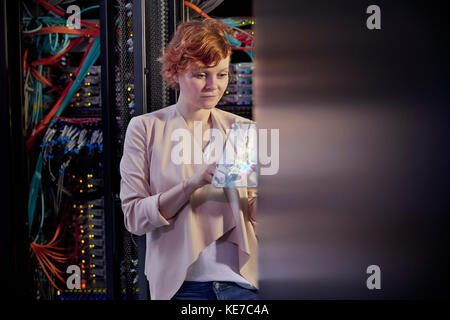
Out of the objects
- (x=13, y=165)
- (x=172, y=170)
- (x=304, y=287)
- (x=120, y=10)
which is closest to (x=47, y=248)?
(x=13, y=165)

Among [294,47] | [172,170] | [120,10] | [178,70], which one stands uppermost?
[120,10]

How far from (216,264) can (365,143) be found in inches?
28.9

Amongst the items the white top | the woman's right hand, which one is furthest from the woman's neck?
the white top

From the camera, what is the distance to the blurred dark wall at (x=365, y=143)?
6.3 inches

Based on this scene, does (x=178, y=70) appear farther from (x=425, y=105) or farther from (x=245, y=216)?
(x=425, y=105)

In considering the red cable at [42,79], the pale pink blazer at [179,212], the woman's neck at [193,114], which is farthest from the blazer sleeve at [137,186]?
the red cable at [42,79]

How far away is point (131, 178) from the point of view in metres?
0.89

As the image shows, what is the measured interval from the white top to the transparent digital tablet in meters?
0.14

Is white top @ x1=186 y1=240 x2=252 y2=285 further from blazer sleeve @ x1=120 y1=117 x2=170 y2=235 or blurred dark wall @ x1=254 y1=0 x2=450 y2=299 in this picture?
blurred dark wall @ x1=254 y1=0 x2=450 y2=299

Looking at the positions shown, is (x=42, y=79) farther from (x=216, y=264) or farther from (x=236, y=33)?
(x=216, y=264)

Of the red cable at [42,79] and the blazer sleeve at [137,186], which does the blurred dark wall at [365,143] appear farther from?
the red cable at [42,79]

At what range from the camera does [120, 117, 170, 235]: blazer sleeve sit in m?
0.87

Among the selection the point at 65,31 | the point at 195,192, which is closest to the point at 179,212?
the point at 195,192

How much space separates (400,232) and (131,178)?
2.59 ft
